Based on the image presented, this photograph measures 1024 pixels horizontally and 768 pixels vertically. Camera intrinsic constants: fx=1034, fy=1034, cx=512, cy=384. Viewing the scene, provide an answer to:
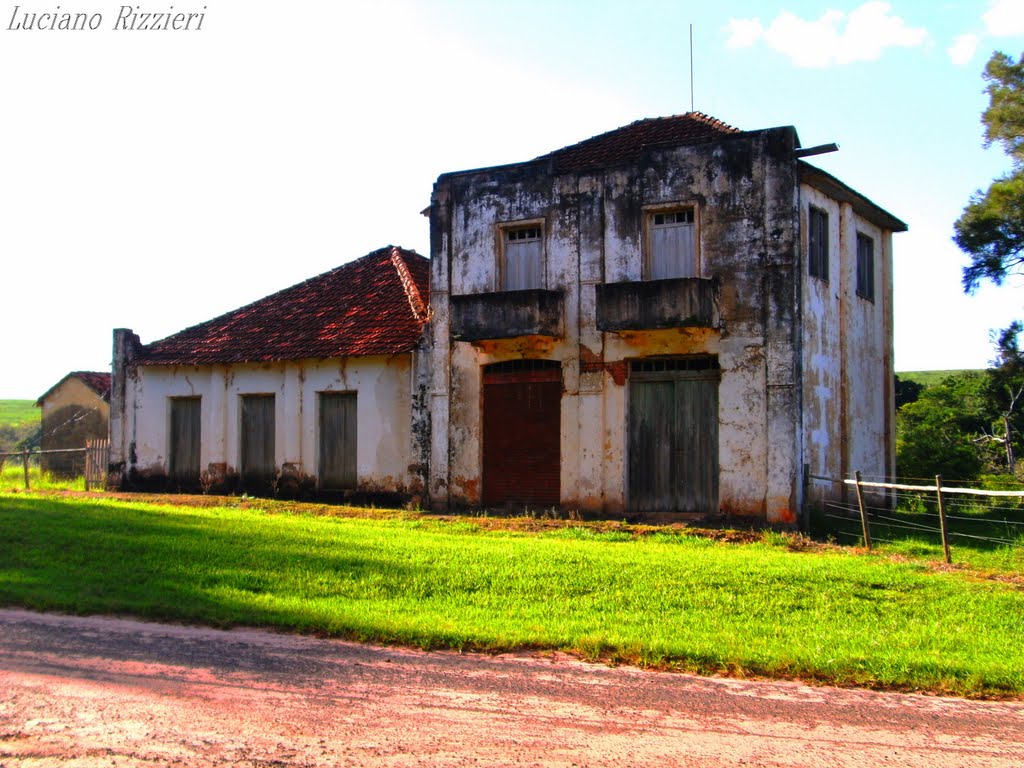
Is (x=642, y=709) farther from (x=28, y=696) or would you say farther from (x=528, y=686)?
(x=28, y=696)

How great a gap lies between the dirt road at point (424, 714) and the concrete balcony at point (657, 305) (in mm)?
10543

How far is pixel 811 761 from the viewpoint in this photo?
5422 mm

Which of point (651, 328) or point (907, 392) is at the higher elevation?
point (651, 328)

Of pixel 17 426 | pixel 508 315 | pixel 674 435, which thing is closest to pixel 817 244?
pixel 674 435

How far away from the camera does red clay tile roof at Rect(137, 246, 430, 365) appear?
71.5 ft

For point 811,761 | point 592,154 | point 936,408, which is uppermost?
point 592,154

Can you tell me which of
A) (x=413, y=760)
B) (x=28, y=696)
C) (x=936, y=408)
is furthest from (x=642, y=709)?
(x=936, y=408)

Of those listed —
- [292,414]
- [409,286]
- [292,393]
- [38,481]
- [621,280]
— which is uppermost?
[409,286]

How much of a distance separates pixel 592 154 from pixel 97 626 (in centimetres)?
1399

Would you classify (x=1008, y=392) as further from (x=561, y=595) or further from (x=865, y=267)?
(x=561, y=595)

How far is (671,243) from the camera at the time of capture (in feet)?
60.5

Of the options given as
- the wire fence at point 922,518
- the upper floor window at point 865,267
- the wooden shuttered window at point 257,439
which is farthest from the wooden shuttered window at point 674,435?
the wooden shuttered window at point 257,439

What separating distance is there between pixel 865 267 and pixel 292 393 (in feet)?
41.1

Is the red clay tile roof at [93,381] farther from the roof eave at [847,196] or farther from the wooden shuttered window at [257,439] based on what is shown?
the roof eave at [847,196]
